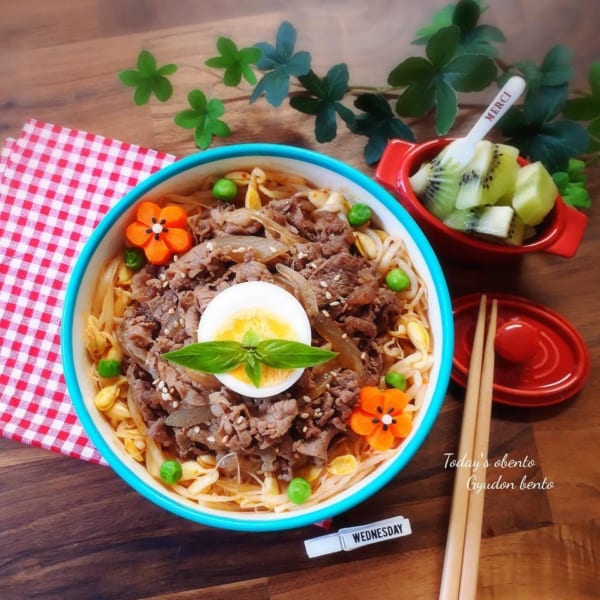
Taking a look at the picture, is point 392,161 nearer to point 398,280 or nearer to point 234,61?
point 398,280

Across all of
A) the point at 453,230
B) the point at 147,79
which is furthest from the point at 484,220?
the point at 147,79

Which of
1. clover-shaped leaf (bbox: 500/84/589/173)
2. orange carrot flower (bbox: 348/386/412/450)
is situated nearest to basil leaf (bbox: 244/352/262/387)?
orange carrot flower (bbox: 348/386/412/450)

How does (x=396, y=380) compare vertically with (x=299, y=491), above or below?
above

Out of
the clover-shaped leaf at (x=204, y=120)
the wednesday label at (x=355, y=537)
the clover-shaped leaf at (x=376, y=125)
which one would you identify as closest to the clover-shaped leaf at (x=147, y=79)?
the clover-shaped leaf at (x=204, y=120)

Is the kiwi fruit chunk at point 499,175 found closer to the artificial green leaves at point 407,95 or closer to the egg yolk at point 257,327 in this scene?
the artificial green leaves at point 407,95

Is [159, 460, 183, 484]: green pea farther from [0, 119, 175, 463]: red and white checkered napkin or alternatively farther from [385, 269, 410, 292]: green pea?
[385, 269, 410, 292]: green pea

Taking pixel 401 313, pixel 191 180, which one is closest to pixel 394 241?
pixel 401 313

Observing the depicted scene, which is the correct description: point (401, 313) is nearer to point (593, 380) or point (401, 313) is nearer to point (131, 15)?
point (593, 380)
